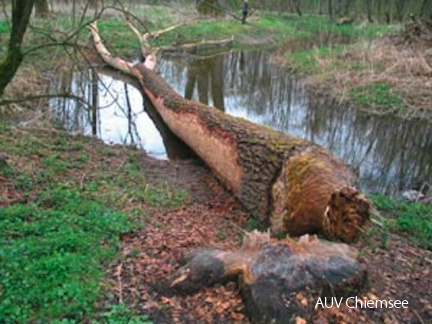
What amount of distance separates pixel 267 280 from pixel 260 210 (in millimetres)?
1899

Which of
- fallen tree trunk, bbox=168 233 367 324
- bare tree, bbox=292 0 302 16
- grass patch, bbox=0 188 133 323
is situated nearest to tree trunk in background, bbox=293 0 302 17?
bare tree, bbox=292 0 302 16

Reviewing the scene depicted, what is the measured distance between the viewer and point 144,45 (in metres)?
13.3

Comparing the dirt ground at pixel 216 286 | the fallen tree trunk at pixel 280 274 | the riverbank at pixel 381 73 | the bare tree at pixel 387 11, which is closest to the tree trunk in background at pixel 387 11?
the bare tree at pixel 387 11

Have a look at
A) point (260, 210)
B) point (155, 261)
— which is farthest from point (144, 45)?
point (155, 261)

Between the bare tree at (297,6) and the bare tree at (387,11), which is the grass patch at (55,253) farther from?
the bare tree at (387,11)

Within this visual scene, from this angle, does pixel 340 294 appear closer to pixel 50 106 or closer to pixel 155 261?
pixel 155 261

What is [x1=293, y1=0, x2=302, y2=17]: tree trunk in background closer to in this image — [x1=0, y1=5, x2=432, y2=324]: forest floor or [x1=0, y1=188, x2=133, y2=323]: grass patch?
[x1=0, y1=5, x2=432, y2=324]: forest floor

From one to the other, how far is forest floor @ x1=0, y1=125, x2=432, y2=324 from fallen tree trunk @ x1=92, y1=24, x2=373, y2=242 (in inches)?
10.7

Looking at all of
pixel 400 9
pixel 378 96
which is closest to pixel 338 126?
pixel 378 96

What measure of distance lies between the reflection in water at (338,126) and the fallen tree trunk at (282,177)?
8.15ft

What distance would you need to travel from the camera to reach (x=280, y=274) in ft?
11.2

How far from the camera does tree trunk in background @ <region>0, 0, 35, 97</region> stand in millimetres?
4828

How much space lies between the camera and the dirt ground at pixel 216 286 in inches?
134

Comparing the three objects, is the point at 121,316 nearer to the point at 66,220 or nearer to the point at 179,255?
the point at 179,255
